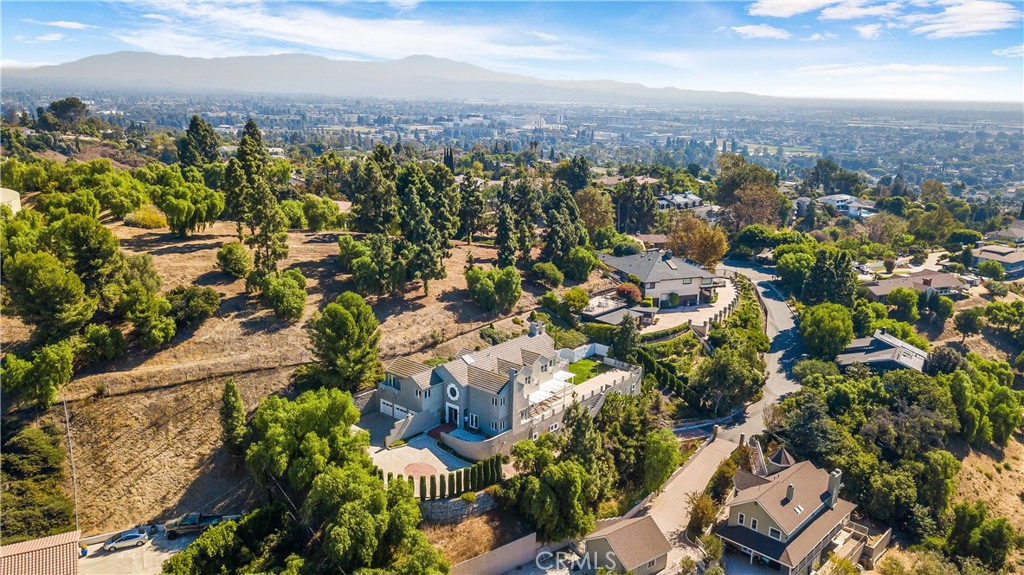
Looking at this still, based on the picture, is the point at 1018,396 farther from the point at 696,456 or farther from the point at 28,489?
the point at 28,489

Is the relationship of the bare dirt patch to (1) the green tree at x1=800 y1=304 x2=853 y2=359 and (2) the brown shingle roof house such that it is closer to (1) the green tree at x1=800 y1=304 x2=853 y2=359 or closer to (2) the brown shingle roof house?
(2) the brown shingle roof house

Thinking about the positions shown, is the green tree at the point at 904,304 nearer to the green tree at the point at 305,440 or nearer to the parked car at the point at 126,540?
the green tree at the point at 305,440

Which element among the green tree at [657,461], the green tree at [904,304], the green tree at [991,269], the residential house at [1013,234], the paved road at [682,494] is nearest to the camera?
the paved road at [682,494]

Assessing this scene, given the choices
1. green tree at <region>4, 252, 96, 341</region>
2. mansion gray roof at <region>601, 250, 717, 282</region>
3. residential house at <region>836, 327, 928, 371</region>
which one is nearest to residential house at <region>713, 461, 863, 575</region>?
residential house at <region>836, 327, 928, 371</region>

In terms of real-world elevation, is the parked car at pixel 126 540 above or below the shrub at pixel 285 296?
below

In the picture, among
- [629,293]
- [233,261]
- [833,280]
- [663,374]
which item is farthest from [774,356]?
[233,261]

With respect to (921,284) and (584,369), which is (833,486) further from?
(921,284)

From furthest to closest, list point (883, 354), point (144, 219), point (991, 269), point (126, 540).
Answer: point (991, 269), point (144, 219), point (883, 354), point (126, 540)

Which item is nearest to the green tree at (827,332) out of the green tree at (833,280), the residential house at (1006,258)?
the green tree at (833,280)
